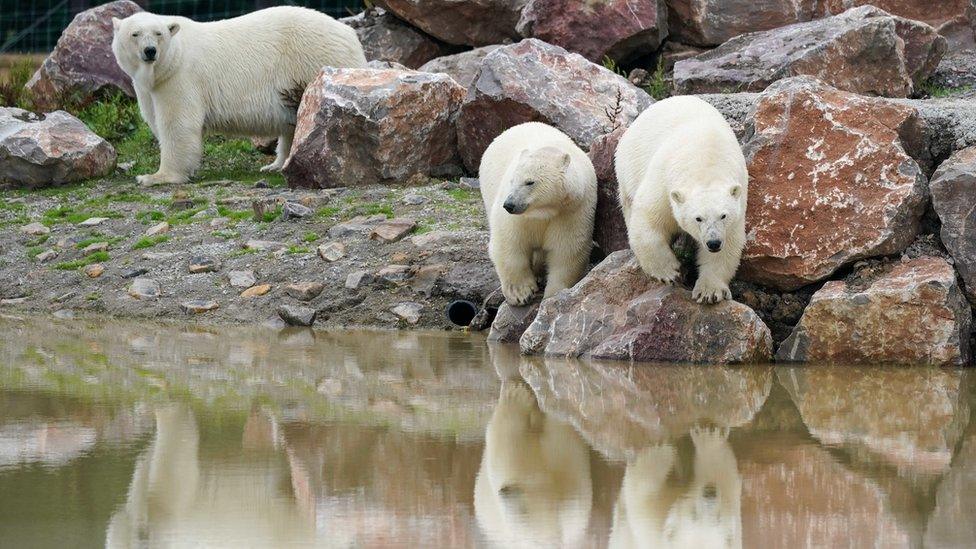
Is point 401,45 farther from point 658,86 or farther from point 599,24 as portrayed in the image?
point 658,86

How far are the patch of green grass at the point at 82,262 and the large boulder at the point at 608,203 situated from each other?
3.22 metres

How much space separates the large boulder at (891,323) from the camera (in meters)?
5.84

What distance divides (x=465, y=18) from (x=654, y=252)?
613cm

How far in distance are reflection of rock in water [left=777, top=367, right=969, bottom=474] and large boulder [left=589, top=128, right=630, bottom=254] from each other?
145 centimetres

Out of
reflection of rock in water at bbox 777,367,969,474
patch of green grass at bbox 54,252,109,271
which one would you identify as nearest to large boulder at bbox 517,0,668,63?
patch of green grass at bbox 54,252,109,271

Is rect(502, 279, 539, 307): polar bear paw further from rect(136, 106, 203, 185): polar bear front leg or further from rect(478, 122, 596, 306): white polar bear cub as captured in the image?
rect(136, 106, 203, 185): polar bear front leg

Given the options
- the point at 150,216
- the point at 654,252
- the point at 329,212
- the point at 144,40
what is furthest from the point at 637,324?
the point at 144,40

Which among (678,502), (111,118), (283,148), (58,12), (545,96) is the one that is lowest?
(58,12)

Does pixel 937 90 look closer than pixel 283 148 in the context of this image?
Yes

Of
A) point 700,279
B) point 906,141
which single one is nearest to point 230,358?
point 700,279

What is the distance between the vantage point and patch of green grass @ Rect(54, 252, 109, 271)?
820cm

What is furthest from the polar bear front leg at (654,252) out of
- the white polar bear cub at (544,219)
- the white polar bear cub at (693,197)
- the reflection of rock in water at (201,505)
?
the reflection of rock in water at (201,505)

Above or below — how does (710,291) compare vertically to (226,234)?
above

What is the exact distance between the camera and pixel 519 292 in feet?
22.0
